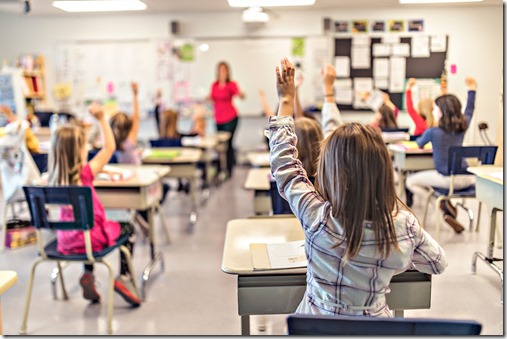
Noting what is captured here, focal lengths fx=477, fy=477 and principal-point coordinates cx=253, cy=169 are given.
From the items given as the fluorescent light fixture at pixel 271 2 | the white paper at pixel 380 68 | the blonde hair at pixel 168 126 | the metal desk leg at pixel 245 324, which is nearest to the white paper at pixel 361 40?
the white paper at pixel 380 68

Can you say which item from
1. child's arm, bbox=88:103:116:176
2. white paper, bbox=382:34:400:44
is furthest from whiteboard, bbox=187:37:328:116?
white paper, bbox=382:34:400:44

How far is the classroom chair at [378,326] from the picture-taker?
83cm

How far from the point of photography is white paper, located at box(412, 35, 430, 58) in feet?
5.45

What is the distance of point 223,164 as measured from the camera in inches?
231

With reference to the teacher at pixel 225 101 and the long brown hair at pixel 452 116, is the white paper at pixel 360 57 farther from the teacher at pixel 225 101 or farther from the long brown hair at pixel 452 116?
the teacher at pixel 225 101

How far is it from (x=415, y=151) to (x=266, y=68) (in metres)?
4.58

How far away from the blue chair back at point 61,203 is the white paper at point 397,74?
1.39 metres

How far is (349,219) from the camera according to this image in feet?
3.62

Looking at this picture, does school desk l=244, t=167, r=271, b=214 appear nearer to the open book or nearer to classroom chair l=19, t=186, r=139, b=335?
classroom chair l=19, t=186, r=139, b=335

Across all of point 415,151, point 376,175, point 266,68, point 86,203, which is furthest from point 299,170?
point 266,68

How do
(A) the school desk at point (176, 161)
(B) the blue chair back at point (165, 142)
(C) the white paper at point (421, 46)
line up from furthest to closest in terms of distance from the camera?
(B) the blue chair back at point (165, 142), (A) the school desk at point (176, 161), (C) the white paper at point (421, 46)

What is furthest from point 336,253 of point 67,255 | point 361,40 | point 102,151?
point 102,151

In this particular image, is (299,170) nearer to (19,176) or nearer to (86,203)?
(86,203)

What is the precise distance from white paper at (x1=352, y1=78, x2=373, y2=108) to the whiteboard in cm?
375
